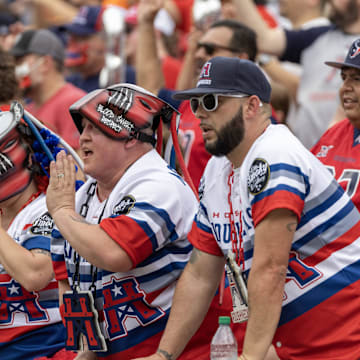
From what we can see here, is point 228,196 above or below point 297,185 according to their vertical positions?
below

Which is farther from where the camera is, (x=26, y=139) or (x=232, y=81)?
(x=26, y=139)

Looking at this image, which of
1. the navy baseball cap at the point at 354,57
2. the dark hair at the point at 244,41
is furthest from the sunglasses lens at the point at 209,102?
the dark hair at the point at 244,41

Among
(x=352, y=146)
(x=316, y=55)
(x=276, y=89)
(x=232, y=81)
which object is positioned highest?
(x=232, y=81)

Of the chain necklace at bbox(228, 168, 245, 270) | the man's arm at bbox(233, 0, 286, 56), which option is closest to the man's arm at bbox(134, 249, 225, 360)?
the chain necklace at bbox(228, 168, 245, 270)

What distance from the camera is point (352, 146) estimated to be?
4.16 m

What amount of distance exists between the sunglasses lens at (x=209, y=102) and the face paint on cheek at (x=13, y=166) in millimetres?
1278

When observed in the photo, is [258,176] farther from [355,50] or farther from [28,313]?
[28,313]

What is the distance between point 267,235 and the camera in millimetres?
3164

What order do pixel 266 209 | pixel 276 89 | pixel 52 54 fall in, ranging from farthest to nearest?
1. pixel 52 54
2. pixel 276 89
3. pixel 266 209

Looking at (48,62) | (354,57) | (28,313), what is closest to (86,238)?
(28,313)

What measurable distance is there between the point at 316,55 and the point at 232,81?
285cm

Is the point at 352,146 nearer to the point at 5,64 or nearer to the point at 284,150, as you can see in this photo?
the point at 284,150

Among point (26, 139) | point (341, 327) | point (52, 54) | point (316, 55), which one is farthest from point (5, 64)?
point (341, 327)

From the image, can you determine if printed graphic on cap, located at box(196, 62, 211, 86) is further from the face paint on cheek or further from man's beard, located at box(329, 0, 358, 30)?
man's beard, located at box(329, 0, 358, 30)
